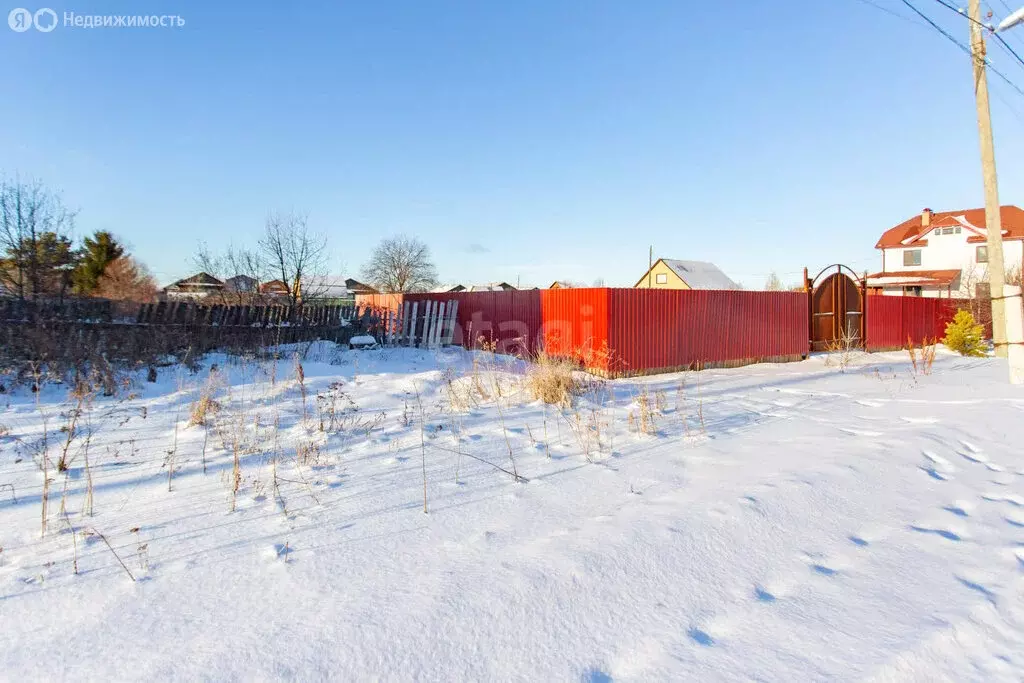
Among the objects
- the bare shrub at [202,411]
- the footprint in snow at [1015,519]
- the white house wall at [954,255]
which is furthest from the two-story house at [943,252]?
the bare shrub at [202,411]

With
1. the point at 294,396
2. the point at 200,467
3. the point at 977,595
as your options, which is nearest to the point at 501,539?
the point at 977,595

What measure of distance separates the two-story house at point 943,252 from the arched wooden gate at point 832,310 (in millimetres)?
19929

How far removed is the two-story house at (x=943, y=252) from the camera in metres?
31.1

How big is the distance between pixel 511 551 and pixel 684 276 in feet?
140

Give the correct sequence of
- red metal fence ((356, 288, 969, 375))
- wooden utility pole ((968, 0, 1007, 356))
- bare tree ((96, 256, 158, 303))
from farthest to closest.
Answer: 1. bare tree ((96, 256, 158, 303))
2. red metal fence ((356, 288, 969, 375))
3. wooden utility pole ((968, 0, 1007, 356))

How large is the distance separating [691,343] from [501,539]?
8.53m

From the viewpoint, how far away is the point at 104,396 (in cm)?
614

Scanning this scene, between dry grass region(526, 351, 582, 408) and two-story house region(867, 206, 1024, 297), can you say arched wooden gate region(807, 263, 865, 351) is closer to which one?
dry grass region(526, 351, 582, 408)

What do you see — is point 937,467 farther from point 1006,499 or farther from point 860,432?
point 860,432

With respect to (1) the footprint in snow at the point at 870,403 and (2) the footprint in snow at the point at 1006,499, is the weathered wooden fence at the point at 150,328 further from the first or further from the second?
(1) the footprint in snow at the point at 870,403

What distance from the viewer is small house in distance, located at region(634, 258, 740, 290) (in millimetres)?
42250

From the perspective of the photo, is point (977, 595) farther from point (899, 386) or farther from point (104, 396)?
point (104, 396)

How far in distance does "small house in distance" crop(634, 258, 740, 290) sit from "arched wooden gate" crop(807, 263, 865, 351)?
27.9 metres

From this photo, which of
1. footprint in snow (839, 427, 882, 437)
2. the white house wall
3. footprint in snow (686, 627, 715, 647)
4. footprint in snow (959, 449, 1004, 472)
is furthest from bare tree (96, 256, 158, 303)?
the white house wall
